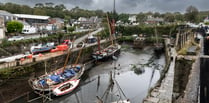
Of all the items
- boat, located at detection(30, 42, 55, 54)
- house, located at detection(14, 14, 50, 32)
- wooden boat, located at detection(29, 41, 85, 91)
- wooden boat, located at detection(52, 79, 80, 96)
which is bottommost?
wooden boat, located at detection(52, 79, 80, 96)

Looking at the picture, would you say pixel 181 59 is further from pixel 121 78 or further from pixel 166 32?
pixel 166 32

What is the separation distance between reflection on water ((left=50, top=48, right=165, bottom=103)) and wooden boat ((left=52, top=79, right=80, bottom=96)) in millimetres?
587

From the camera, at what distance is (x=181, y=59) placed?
19.3m

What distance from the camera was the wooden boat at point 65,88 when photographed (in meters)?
16.4

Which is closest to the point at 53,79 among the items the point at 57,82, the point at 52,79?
the point at 52,79

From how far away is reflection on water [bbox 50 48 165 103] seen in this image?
16.6 m

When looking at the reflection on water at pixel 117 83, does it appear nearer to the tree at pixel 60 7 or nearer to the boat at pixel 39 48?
the boat at pixel 39 48

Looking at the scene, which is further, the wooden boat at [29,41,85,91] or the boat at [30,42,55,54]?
the boat at [30,42,55,54]

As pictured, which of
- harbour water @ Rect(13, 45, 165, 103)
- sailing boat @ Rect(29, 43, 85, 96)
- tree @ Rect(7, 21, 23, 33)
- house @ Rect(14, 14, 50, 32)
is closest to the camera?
sailing boat @ Rect(29, 43, 85, 96)

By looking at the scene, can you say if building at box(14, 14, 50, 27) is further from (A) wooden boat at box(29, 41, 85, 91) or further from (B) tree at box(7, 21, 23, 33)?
(A) wooden boat at box(29, 41, 85, 91)

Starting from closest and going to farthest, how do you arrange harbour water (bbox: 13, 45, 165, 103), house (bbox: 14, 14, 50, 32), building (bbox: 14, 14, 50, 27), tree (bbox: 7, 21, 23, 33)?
harbour water (bbox: 13, 45, 165, 103), tree (bbox: 7, 21, 23, 33), house (bbox: 14, 14, 50, 32), building (bbox: 14, 14, 50, 27)

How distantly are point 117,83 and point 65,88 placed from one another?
20.5 ft

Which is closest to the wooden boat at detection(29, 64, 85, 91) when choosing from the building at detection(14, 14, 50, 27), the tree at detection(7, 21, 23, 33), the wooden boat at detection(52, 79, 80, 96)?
the wooden boat at detection(52, 79, 80, 96)

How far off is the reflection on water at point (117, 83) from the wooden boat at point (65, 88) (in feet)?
1.93
